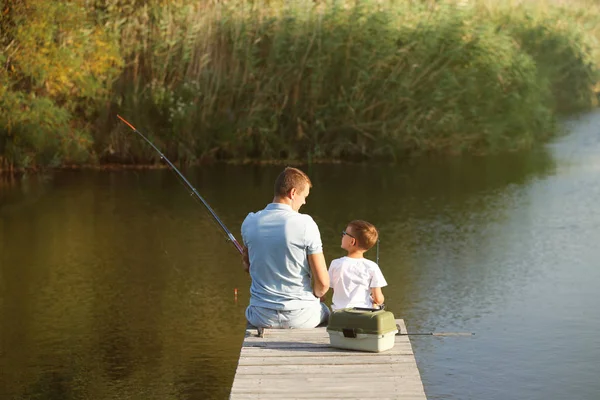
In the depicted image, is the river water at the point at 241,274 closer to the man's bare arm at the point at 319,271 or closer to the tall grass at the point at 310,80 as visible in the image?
the tall grass at the point at 310,80

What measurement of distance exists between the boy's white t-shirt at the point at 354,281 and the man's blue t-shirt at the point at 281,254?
0.21 m

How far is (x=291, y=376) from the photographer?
575cm

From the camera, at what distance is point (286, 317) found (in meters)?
6.58

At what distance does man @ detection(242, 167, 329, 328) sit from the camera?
6473 mm

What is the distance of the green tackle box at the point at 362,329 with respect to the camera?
5.96 m

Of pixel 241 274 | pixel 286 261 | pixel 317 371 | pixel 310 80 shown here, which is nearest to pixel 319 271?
pixel 286 261

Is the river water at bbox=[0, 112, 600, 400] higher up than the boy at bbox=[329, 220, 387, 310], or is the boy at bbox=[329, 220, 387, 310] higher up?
the boy at bbox=[329, 220, 387, 310]

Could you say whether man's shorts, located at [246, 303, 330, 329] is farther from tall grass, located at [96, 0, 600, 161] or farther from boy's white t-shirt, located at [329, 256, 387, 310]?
tall grass, located at [96, 0, 600, 161]

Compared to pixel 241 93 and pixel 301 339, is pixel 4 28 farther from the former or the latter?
pixel 301 339

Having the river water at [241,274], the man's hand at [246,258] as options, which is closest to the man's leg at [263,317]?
the man's hand at [246,258]

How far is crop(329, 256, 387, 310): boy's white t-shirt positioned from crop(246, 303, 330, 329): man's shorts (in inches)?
7.6

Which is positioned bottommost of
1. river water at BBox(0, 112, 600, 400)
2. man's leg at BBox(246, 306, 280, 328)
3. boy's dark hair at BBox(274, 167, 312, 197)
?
river water at BBox(0, 112, 600, 400)

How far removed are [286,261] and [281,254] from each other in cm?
4

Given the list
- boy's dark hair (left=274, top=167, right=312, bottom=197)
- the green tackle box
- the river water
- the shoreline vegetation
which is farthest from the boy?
the shoreline vegetation
